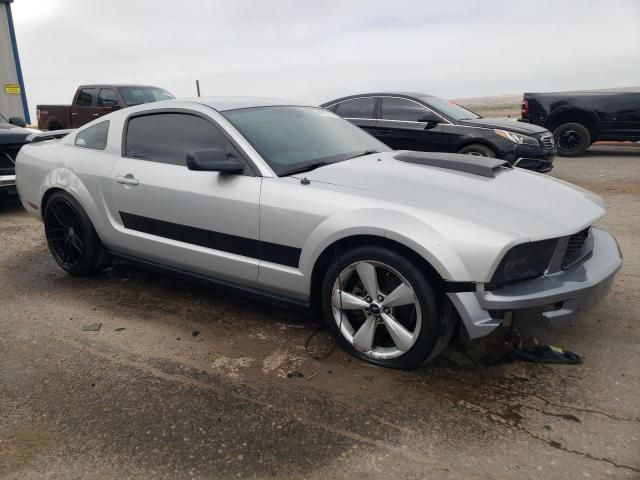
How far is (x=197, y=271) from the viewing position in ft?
11.5

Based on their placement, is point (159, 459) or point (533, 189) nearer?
point (159, 459)

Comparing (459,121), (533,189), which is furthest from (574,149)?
(533,189)

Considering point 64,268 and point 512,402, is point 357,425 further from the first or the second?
point 64,268

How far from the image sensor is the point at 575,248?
2887 mm

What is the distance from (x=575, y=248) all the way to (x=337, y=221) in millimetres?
1337

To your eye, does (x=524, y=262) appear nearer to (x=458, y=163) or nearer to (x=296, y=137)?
(x=458, y=163)

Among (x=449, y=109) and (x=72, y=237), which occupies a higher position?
(x=449, y=109)

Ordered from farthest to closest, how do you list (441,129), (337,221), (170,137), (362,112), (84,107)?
(84,107)
(362,112)
(441,129)
(170,137)
(337,221)

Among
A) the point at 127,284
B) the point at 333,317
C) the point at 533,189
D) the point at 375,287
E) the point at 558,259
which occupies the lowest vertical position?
the point at 127,284

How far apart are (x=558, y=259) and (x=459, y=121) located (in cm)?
535

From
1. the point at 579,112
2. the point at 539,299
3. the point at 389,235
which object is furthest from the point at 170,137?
the point at 579,112

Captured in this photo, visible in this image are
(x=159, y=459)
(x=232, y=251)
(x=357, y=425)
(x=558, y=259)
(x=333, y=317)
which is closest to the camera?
(x=159, y=459)

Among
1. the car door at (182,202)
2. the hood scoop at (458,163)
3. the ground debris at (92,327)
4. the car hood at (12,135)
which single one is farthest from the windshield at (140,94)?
the hood scoop at (458,163)

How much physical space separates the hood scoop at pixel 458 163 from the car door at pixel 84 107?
10.4m
